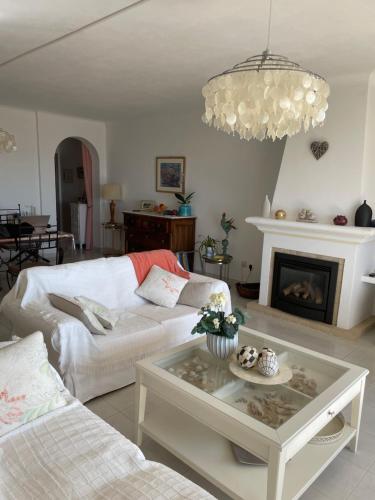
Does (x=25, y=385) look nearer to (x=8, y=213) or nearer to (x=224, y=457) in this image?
(x=224, y=457)

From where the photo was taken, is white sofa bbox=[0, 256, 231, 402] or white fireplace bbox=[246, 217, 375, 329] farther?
white fireplace bbox=[246, 217, 375, 329]

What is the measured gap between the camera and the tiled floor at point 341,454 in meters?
1.83

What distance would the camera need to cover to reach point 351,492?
1.82 metres

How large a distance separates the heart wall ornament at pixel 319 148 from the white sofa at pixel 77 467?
3411 mm

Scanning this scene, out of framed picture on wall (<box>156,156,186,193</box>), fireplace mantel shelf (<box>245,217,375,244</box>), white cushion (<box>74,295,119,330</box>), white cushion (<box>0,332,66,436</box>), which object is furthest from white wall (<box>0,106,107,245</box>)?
→ white cushion (<box>0,332,66,436</box>)

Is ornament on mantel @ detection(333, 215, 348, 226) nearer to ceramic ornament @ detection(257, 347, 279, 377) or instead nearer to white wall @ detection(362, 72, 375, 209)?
white wall @ detection(362, 72, 375, 209)

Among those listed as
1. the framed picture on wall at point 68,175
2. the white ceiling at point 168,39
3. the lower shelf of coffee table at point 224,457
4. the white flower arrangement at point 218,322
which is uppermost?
the white ceiling at point 168,39

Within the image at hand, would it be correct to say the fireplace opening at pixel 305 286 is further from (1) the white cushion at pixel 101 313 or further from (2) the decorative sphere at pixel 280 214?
(1) the white cushion at pixel 101 313

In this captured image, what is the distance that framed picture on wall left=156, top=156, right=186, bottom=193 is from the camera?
6.09 metres

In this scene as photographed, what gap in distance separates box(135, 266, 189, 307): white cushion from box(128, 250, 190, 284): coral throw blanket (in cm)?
8

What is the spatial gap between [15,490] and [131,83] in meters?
3.99

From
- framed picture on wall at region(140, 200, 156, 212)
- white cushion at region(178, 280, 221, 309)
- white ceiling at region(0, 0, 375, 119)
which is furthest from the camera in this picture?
framed picture on wall at region(140, 200, 156, 212)

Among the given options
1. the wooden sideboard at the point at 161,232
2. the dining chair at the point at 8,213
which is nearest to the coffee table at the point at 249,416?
the wooden sideboard at the point at 161,232

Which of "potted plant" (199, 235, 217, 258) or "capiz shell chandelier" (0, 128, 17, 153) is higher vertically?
"capiz shell chandelier" (0, 128, 17, 153)
